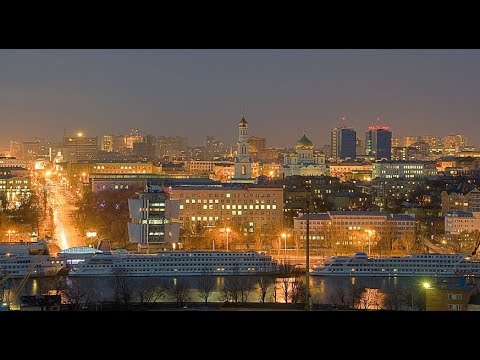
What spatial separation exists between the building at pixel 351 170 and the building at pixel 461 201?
20.8 ft

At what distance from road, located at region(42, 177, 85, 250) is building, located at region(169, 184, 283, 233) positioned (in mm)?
1309

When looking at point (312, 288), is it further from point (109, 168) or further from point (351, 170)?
point (351, 170)

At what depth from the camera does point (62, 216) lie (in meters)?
11.0

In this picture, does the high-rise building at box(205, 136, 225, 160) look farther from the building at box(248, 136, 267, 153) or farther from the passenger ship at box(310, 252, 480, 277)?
the passenger ship at box(310, 252, 480, 277)

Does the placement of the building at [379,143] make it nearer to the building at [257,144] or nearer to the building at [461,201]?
the building at [257,144]

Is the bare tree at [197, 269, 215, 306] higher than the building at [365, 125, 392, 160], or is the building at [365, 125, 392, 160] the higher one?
the building at [365, 125, 392, 160]

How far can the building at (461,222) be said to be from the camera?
358 inches

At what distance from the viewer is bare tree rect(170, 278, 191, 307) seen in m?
5.00

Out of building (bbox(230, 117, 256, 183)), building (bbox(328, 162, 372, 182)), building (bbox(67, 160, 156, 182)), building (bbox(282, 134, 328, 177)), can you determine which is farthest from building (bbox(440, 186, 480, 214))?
building (bbox(67, 160, 156, 182))

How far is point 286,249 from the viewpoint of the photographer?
8.04 m

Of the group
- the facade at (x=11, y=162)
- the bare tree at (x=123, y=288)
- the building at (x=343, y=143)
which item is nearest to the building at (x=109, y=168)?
the facade at (x=11, y=162)
